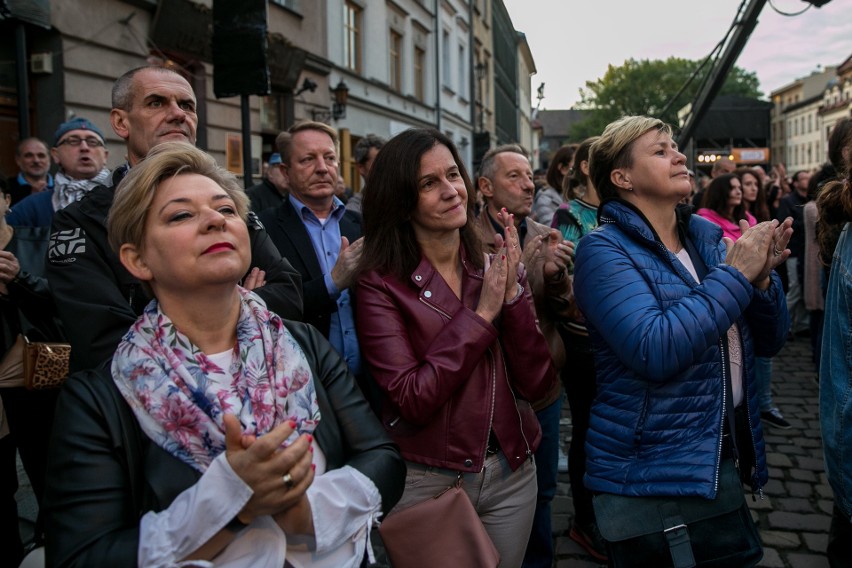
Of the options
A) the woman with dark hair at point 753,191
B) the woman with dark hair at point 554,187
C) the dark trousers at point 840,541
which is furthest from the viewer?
the woman with dark hair at point 753,191

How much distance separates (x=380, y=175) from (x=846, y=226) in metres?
1.71

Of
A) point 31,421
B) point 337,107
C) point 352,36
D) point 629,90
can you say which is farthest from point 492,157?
point 629,90

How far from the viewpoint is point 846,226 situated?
2602 millimetres

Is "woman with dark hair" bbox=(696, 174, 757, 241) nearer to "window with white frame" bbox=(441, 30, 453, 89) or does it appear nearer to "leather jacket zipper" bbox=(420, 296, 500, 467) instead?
→ "leather jacket zipper" bbox=(420, 296, 500, 467)

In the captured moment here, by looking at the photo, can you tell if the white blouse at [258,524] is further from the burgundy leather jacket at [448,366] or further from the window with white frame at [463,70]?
the window with white frame at [463,70]

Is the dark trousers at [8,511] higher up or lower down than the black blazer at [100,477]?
lower down

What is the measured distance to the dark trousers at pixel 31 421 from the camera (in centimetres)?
323

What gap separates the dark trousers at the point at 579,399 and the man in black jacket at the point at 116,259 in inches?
66.3

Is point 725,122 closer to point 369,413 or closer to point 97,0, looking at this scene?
point 97,0

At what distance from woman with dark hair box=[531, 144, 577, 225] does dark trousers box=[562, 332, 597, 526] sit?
1934 mm

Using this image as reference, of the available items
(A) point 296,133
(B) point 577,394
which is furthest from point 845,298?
(A) point 296,133

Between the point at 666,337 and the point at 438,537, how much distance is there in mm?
918

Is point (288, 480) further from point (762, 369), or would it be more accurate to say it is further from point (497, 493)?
point (762, 369)

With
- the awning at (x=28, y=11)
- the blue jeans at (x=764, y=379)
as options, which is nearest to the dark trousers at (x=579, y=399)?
the blue jeans at (x=764, y=379)
